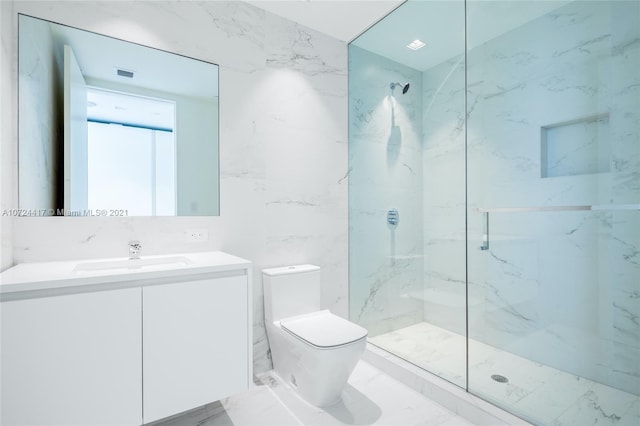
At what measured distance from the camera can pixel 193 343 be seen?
1.44 m

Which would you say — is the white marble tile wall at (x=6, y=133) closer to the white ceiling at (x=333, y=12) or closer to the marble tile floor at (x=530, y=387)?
the white ceiling at (x=333, y=12)

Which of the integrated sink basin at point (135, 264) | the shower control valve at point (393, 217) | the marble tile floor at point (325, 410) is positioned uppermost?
the shower control valve at point (393, 217)

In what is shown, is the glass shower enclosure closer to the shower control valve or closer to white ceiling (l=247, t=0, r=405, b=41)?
the shower control valve

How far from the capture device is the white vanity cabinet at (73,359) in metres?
1.11

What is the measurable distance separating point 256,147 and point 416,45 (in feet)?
4.37

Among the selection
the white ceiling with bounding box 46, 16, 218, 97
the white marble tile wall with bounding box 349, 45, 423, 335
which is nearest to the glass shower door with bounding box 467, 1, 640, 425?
the white marble tile wall with bounding box 349, 45, 423, 335

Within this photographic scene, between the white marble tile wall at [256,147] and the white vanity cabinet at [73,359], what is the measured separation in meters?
0.48

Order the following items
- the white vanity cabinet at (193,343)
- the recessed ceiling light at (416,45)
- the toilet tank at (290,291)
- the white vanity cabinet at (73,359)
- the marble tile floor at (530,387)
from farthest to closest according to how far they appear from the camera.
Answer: the recessed ceiling light at (416,45) → the toilet tank at (290,291) → the marble tile floor at (530,387) → the white vanity cabinet at (193,343) → the white vanity cabinet at (73,359)

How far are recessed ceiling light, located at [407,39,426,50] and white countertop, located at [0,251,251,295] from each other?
6.16ft

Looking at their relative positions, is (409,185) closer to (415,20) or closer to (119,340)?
(415,20)

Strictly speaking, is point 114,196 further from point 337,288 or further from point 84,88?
point 337,288

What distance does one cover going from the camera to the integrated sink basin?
1558mm

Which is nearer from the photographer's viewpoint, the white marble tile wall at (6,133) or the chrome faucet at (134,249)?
the white marble tile wall at (6,133)

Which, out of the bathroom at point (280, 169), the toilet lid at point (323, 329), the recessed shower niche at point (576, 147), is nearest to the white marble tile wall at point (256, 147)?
the bathroom at point (280, 169)
